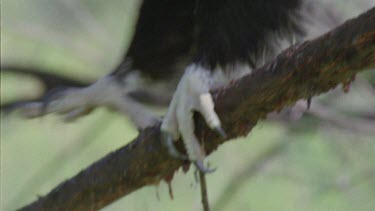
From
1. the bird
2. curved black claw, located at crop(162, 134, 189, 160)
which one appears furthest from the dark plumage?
curved black claw, located at crop(162, 134, 189, 160)

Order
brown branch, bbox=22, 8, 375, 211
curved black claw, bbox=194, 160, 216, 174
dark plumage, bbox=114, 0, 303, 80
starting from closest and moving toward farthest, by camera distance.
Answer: brown branch, bbox=22, 8, 375, 211, curved black claw, bbox=194, 160, 216, 174, dark plumage, bbox=114, 0, 303, 80

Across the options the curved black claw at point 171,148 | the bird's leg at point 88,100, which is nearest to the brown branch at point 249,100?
the curved black claw at point 171,148

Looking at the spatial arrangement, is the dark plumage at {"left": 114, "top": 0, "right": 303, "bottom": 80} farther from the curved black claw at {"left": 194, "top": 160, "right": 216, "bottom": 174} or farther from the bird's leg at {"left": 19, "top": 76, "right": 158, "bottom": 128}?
the curved black claw at {"left": 194, "top": 160, "right": 216, "bottom": 174}

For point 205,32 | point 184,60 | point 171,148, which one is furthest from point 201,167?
point 184,60

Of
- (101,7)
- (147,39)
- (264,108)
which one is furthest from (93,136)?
(264,108)

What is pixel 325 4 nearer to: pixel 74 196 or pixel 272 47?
pixel 272 47

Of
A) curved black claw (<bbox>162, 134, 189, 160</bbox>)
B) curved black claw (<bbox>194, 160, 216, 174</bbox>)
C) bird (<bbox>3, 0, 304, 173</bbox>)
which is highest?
bird (<bbox>3, 0, 304, 173</bbox>)
